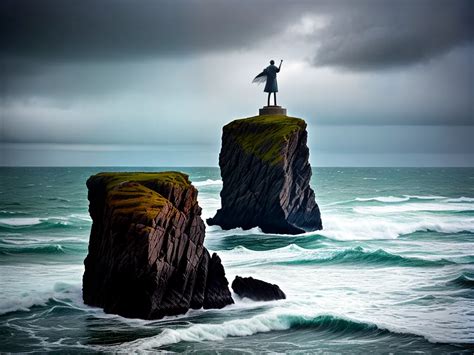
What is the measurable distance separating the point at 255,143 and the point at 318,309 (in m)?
A: 26.2

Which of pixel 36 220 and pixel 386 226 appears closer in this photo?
pixel 386 226

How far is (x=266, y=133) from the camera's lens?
4719 centimetres

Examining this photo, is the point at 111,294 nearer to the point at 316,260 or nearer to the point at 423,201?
the point at 316,260

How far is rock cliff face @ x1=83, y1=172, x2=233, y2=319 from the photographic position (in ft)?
64.9

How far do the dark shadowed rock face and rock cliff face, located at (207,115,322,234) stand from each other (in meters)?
21.6

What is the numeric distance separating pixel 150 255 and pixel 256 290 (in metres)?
5.06

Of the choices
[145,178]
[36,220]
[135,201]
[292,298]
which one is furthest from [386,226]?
[135,201]

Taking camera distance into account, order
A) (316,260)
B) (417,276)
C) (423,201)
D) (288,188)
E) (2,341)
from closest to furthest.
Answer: (2,341)
(417,276)
(316,260)
(288,188)
(423,201)

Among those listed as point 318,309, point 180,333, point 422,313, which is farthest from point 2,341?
point 422,313

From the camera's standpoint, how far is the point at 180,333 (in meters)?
18.6

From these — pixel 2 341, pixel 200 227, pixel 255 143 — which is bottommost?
pixel 2 341

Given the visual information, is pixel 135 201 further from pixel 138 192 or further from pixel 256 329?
pixel 256 329

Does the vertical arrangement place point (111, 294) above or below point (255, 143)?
below

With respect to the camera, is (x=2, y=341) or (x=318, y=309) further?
(x=318, y=309)
